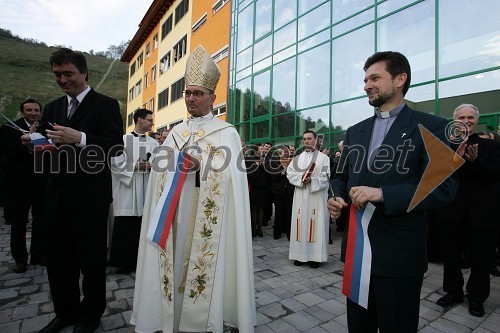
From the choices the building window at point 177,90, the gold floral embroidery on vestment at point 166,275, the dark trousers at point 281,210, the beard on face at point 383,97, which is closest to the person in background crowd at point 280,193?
the dark trousers at point 281,210

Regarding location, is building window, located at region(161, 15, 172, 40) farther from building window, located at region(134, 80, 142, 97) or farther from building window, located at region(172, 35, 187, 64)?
building window, located at region(134, 80, 142, 97)

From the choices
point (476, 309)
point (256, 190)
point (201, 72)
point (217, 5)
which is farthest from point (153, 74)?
point (476, 309)

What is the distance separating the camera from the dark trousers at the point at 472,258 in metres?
3.18

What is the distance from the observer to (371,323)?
184cm

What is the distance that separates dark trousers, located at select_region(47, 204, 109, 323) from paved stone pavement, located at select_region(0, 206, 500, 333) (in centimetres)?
24

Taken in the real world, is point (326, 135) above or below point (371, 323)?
above

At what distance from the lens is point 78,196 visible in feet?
8.09

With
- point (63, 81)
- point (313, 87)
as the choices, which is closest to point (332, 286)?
point (63, 81)

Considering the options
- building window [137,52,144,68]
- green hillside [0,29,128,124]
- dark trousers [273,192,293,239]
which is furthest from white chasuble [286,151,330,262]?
green hillside [0,29,128,124]

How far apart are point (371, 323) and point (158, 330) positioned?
5.42 feet

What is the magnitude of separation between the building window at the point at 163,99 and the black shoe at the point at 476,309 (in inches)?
940

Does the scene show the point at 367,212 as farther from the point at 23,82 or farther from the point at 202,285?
the point at 23,82

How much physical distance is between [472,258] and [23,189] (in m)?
5.47

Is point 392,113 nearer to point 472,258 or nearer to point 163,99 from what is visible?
point 472,258
